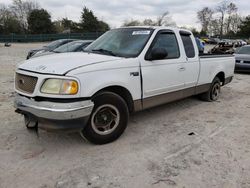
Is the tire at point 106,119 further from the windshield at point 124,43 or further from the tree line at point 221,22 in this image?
the tree line at point 221,22

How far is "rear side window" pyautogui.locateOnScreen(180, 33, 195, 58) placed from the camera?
522 centimetres

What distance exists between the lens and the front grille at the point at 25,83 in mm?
3426

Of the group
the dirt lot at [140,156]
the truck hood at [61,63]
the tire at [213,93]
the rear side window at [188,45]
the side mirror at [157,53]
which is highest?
the rear side window at [188,45]

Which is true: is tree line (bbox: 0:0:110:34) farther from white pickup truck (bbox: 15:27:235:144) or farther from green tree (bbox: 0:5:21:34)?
white pickup truck (bbox: 15:27:235:144)

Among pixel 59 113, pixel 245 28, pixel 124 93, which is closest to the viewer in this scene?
pixel 59 113

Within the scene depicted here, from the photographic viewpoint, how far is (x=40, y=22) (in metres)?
60.5

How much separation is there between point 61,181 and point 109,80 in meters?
1.54

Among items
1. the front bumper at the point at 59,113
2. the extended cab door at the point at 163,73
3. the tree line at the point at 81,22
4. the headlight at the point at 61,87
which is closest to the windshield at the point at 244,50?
the extended cab door at the point at 163,73

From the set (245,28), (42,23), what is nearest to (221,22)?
(245,28)

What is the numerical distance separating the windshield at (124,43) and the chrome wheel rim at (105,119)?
1012 millimetres

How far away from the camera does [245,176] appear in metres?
3.02

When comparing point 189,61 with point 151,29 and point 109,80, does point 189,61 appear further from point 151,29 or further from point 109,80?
point 109,80

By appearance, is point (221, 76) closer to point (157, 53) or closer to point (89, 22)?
point (157, 53)

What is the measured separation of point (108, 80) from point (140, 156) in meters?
1.21
